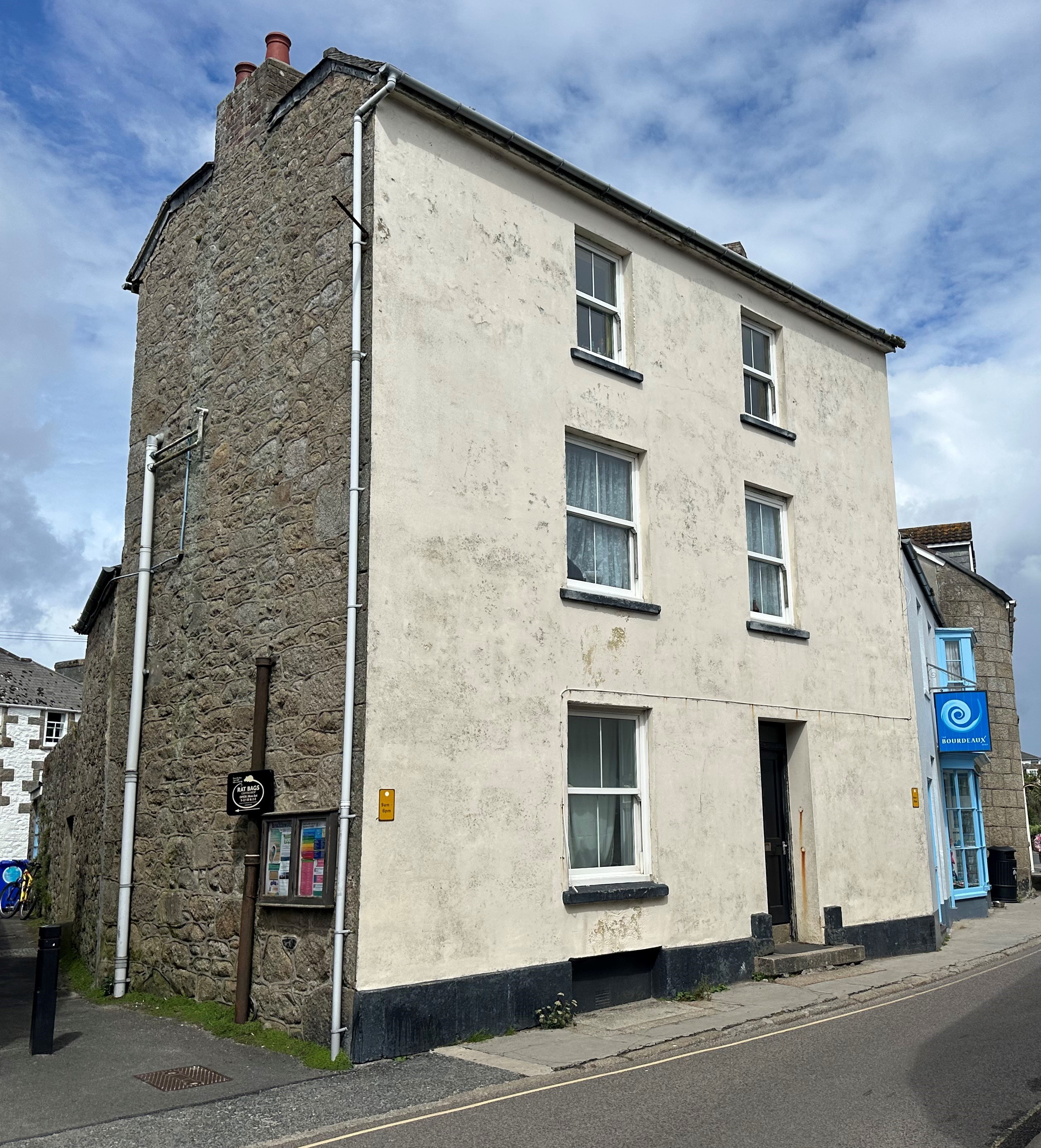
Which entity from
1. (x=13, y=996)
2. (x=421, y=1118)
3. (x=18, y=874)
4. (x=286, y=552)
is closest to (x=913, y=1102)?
(x=421, y=1118)

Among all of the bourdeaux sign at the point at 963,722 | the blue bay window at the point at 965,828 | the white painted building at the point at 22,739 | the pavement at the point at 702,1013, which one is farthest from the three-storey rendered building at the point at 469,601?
the white painted building at the point at 22,739

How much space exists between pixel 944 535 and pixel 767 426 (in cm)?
1650

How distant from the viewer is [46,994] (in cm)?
866

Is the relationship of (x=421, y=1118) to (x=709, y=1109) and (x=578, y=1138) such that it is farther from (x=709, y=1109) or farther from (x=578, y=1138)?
(x=709, y=1109)

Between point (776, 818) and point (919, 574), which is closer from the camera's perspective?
point (776, 818)

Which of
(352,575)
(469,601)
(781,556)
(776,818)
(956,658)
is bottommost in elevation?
(776,818)

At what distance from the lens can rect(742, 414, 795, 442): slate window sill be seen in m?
14.0

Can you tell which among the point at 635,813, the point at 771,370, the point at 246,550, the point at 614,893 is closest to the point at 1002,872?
the point at 771,370

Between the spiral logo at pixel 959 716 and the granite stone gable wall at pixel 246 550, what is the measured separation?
1418 cm

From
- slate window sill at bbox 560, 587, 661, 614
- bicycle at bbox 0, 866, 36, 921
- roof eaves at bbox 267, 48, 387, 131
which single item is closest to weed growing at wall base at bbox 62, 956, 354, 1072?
slate window sill at bbox 560, 587, 661, 614

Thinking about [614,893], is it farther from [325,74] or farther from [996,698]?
[996,698]

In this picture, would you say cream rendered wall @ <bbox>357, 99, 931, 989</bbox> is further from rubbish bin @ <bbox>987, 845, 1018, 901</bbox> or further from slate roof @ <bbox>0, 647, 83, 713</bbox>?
slate roof @ <bbox>0, 647, 83, 713</bbox>

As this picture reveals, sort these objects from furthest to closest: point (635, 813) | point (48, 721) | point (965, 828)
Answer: point (48, 721), point (965, 828), point (635, 813)

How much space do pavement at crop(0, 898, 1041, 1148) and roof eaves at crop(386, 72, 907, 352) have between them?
28.6ft
